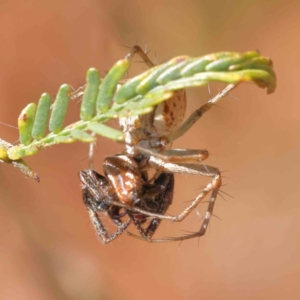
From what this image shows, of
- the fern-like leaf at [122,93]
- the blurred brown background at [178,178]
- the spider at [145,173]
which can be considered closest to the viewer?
the fern-like leaf at [122,93]

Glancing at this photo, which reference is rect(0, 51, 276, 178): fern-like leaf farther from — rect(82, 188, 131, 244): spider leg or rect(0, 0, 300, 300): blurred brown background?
rect(0, 0, 300, 300): blurred brown background

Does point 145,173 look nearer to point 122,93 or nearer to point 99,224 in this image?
point 99,224

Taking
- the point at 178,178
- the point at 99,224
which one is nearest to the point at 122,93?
the point at 99,224

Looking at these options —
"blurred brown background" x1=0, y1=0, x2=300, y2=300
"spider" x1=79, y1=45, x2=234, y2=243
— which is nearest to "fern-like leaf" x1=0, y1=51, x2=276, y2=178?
"spider" x1=79, y1=45, x2=234, y2=243

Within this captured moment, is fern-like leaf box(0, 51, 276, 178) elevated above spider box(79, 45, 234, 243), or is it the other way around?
fern-like leaf box(0, 51, 276, 178)

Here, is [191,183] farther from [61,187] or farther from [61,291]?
[61,291]

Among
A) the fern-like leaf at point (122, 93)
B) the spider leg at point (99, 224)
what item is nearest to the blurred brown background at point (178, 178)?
the spider leg at point (99, 224)

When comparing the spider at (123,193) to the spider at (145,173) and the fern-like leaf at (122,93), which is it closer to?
the spider at (145,173)
